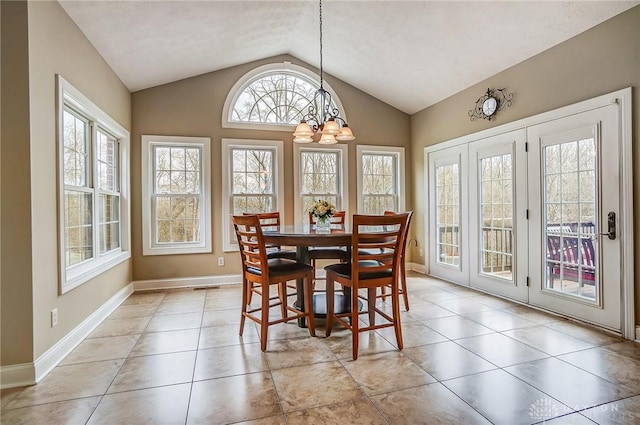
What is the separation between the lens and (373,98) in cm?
553

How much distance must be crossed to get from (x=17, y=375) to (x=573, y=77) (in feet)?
16.3

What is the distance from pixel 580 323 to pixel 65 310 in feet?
14.5

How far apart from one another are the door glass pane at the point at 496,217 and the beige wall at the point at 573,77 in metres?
0.54

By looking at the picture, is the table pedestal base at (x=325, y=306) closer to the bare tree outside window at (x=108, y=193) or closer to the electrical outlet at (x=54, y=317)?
the electrical outlet at (x=54, y=317)

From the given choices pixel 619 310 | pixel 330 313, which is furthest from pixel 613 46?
pixel 330 313

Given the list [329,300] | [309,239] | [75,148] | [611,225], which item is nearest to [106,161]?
[75,148]

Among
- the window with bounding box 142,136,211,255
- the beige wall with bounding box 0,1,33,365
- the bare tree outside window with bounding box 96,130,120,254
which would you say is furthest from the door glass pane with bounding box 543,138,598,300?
the bare tree outside window with bounding box 96,130,120,254

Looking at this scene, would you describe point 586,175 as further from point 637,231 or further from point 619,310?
point 619,310

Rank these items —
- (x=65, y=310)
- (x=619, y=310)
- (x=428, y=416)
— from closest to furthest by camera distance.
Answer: (x=428, y=416)
(x=65, y=310)
(x=619, y=310)

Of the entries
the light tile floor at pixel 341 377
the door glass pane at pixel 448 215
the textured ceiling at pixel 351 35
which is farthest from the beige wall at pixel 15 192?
the door glass pane at pixel 448 215

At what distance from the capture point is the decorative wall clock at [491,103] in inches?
156

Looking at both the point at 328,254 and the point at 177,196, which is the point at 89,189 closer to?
the point at 177,196

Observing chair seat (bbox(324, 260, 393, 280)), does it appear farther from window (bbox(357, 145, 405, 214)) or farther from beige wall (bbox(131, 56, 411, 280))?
window (bbox(357, 145, 405, 214))

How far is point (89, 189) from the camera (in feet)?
10.8
